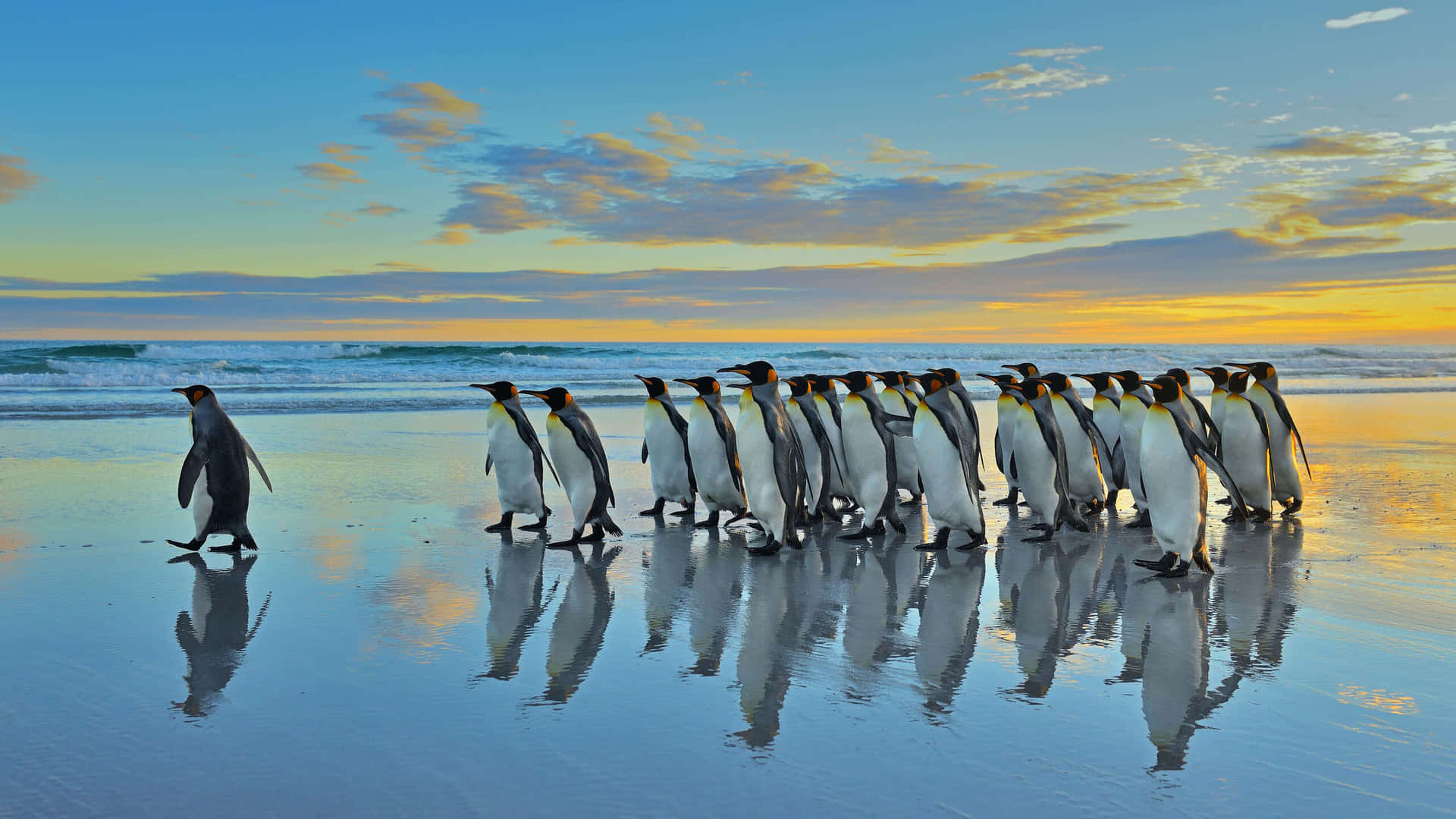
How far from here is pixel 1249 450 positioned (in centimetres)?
724

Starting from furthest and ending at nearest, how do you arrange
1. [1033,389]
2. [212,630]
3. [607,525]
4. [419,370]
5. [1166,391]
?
[419,370]
[1033,389]
[607,525]
[1166,391]
[212,630]

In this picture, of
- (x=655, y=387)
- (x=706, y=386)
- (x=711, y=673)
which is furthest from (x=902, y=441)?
(x=711, y=673)

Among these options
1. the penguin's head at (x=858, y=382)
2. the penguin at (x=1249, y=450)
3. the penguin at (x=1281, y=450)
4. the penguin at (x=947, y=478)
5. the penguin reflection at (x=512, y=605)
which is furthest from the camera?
the penguin at (x=1281, y=450)

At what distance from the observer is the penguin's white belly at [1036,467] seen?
21.8 ft

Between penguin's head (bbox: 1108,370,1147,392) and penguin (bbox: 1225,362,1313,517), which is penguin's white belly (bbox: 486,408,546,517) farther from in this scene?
penguin (bbox: 1225,362,1313,517)

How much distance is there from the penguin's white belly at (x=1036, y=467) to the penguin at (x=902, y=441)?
1.02 m

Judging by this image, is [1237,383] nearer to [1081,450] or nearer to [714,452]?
[1081,450]

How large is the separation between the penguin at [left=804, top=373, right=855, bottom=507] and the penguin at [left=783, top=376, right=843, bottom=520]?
0.59 feet

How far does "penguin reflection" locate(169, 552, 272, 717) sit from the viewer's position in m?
3.48

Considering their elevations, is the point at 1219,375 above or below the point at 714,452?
above

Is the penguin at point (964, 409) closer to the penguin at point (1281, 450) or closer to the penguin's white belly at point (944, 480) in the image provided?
the penguin's white belly at point (944, 480)

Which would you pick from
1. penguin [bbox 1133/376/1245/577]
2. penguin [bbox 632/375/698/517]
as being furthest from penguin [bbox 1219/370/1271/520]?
penguin [bbox 632/375/698/517]

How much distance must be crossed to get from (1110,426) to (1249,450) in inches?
37.1

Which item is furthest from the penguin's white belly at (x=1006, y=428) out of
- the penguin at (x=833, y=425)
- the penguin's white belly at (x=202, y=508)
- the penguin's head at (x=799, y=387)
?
the penguin's white belly at (x=202, y=508)
